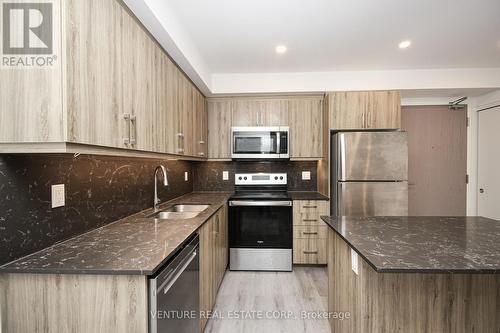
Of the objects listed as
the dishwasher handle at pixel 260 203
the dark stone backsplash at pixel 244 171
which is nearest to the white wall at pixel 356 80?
the dark stone backsplash at pixel 244 171

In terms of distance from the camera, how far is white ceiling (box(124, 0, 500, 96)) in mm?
1830

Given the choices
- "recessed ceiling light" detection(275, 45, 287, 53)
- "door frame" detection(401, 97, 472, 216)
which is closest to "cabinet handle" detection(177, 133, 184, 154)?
"recessed ceiling light" detection(275, 45, 287, 53)

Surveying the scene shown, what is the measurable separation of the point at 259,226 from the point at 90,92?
7.69 feet

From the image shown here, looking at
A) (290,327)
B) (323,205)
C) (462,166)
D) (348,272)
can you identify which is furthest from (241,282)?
(462,166)

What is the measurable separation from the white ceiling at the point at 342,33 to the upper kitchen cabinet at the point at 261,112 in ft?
1.47

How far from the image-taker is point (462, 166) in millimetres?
3488

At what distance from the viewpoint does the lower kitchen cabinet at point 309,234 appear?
3078 millimetres

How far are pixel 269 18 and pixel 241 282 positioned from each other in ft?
8.65

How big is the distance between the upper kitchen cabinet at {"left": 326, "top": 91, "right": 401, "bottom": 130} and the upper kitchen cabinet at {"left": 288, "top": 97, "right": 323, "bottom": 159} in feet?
0.88

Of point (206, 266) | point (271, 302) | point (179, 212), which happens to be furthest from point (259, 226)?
point (206, 266)

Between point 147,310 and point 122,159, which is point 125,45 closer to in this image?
point 122,159

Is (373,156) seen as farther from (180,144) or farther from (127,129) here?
(127,129)

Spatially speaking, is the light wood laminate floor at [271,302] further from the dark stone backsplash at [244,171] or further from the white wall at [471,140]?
the white wall at [471,140]

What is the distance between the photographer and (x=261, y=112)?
3.35 m
